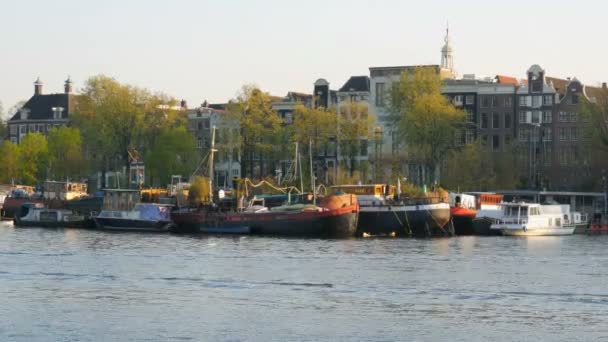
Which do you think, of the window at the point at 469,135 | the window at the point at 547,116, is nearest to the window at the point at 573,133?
the window at the point at 547,116

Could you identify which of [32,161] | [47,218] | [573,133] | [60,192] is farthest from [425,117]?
[32,161]

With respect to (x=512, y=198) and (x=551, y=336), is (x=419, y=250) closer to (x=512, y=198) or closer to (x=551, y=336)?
(x=551, y=336)

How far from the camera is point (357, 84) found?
15038 centimetres

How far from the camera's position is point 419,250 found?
79375 mm

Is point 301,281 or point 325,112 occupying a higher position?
point 325,112

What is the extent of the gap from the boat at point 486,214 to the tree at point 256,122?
92.4 ft

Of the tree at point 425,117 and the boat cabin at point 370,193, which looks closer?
the boat cabin at point 370,193

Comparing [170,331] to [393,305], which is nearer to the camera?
[170,331]

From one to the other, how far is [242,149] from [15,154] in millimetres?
34739

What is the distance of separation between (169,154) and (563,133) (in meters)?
37.8

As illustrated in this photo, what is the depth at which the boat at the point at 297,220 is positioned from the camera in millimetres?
93500

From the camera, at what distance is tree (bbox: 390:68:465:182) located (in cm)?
12175

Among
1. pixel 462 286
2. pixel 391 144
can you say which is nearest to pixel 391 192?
pixel 391 144

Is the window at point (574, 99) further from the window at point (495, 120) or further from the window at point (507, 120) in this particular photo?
the window at point (495, 120)
